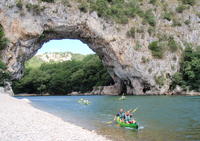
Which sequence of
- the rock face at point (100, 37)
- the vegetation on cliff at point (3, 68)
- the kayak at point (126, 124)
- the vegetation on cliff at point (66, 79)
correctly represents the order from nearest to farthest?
1. the kayak at point (126, 124)
2. the vegetation on cliff at point (3, 68)
3. the rock face at point (100, 37)
4. the vegetation on cliff at point (66, 79)

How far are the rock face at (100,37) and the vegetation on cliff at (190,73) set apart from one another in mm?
1669

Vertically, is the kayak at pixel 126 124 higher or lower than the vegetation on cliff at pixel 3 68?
lower

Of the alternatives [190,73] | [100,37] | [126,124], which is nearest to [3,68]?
[100,37]

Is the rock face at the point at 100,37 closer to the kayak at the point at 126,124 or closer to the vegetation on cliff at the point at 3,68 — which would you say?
the vegetation on cliff at the point at 3,68

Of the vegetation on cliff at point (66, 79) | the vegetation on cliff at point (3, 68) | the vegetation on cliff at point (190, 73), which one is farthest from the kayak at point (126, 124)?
the vegetation on cliff at point (66, 79)

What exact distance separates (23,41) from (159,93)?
95.0 feet

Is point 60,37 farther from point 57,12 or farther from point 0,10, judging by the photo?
point 0,10

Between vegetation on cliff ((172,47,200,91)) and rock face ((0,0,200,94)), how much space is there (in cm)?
167

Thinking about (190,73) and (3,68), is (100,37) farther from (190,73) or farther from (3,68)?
(3,68)

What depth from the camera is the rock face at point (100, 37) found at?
44844 millimetres

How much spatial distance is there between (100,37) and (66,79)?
127 feet

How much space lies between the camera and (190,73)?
53156 millimetres

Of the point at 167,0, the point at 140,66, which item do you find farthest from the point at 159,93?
the point at 167,0

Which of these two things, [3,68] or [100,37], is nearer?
[3,68]
